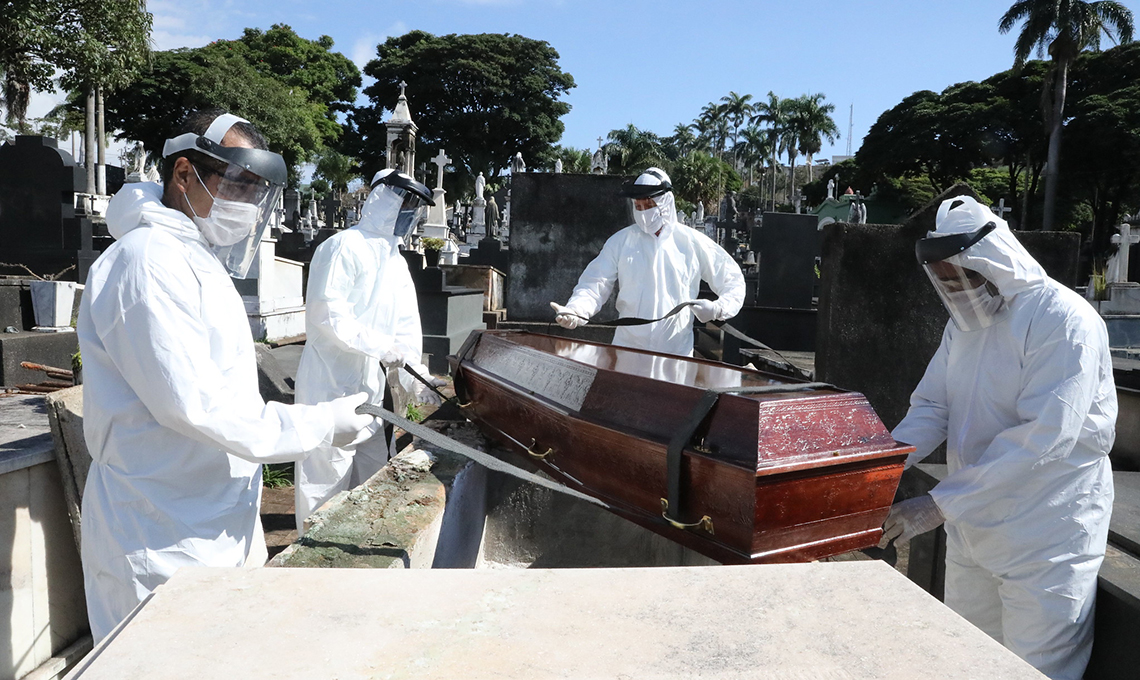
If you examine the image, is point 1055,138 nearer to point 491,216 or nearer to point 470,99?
point 491,216

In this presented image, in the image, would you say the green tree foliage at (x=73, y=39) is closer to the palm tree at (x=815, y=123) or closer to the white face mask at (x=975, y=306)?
the white face mask at (x=975, y=306)

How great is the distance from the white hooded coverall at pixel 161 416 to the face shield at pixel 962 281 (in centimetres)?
184

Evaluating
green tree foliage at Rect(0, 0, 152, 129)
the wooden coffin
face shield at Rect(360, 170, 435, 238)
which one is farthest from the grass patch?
green tree foliage at Rect(0, 0, 152, 129)

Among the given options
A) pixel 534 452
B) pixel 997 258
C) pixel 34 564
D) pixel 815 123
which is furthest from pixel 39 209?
pixel 815 123

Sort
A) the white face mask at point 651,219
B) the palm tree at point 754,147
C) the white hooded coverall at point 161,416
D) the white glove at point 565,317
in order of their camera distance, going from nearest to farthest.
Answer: the white hooded coverall at point 161,416, the white glove at point 565,317, the white face mask at point 651,219, the palm tree at point 754,147

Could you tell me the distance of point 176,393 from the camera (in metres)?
1.72

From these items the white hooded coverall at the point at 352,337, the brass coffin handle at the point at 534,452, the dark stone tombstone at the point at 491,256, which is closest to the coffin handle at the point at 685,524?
the brass coffin handle at the point at 534,452

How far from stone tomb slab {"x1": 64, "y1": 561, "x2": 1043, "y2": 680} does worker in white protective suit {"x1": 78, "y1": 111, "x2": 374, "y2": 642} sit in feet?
1.83

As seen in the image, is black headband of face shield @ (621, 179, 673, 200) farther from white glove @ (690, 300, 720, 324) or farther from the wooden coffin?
the wooden coffin

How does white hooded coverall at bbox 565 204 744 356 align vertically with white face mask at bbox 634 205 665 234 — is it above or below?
below

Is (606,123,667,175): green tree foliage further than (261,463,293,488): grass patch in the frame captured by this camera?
Yes

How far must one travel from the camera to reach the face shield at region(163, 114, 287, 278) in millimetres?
1973

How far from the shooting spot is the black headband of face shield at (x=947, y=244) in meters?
2.26

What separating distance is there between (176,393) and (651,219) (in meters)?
3.07
